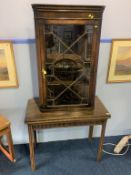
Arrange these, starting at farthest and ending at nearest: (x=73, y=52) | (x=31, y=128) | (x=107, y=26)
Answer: (x=107, y=26) → (x=31, y=128) → (x=73, y=52)

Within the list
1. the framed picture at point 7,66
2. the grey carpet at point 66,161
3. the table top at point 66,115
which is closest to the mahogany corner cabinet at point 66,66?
the table top at point 66,115

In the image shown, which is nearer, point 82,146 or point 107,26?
point 107,26

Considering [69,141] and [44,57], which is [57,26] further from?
[69,141]

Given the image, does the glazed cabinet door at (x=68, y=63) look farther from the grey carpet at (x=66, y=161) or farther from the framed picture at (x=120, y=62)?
the grey carpet at (x=66, y=161)

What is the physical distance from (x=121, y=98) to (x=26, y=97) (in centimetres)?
109

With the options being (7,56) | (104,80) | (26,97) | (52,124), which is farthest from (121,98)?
(7,56)

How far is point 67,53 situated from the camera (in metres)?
1.54

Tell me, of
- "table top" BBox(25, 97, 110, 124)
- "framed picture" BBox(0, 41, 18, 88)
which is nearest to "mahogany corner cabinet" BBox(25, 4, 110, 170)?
"table top" BBox(25, 97, 110, 124)

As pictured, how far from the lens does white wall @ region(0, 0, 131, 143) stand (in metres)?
1.65

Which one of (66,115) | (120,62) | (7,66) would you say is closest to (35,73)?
(7,66)

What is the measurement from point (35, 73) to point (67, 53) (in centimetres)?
49

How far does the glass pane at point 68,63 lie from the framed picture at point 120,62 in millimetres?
436

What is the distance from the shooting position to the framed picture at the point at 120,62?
6.14 feet

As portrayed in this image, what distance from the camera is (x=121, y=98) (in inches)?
85.1
